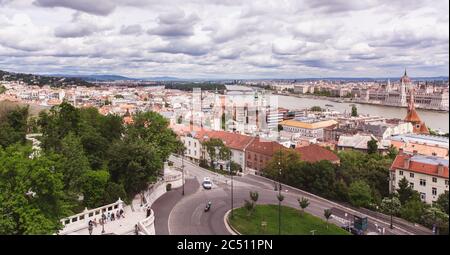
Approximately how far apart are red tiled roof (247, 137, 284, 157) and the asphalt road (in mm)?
537

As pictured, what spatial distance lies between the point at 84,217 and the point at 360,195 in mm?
3377

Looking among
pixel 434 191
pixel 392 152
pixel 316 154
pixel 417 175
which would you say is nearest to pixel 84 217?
pixel 434 191

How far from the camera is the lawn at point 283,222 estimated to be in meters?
4.54

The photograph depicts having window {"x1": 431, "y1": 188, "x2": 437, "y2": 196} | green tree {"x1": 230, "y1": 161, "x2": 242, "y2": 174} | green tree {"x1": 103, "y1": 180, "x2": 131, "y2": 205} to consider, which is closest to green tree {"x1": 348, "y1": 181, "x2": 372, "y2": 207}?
window {"x1": 431, "y1": 188, "x2": 437, "y2": 196}

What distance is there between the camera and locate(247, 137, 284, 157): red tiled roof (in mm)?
7384

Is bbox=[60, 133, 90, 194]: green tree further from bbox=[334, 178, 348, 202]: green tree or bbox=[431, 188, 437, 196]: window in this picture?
bbox=[431, 188, 437, 196]: window

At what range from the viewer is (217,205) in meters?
5.61

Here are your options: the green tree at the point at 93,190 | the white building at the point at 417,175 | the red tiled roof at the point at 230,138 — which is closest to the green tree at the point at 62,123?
the green tree at the point at 93,190

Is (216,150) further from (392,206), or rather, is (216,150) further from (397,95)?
(397,95)

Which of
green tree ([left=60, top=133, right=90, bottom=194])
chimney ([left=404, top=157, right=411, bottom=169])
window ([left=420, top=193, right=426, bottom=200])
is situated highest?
green tree ([left=60, top=133, right=90, bottom=194])

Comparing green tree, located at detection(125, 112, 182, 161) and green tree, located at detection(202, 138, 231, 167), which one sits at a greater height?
green tree, located at detection(125, 112, 182, 161)
